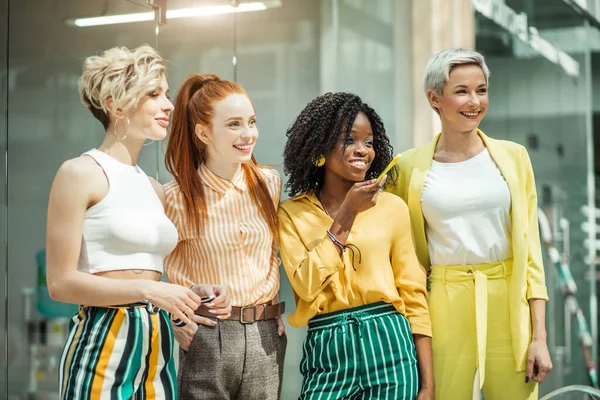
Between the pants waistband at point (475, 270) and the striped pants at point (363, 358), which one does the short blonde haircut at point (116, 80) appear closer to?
the striped pants at point (363, 358)

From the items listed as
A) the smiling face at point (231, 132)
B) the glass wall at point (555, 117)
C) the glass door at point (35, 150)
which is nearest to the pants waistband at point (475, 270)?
the smiling face at point (231, 132)

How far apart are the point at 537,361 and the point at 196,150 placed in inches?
55.0

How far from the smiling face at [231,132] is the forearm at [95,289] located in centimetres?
63

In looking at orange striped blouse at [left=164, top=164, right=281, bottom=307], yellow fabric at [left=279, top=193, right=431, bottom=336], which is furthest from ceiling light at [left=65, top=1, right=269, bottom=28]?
yellow fabric at [left=279, top=193, right=431, bottom=336]

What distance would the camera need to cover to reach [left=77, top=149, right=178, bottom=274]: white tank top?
248 centimetres

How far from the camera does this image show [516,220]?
3.01 metres

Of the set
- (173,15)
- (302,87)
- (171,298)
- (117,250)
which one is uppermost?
(173,15)

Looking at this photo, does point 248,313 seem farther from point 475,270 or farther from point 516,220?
point 516,220

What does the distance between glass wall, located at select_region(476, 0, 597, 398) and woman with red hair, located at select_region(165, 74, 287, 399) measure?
3.58 meters

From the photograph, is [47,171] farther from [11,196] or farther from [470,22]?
[470,22]

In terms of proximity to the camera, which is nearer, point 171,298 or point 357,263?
point 171,298

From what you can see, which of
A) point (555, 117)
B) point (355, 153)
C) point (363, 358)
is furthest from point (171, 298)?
point (555, 117)

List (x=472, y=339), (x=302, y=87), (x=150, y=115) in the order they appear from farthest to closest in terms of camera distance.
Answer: (x=302, y=87) → (x=472, y=339) → (x=150, y=115)

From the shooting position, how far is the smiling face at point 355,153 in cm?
289
